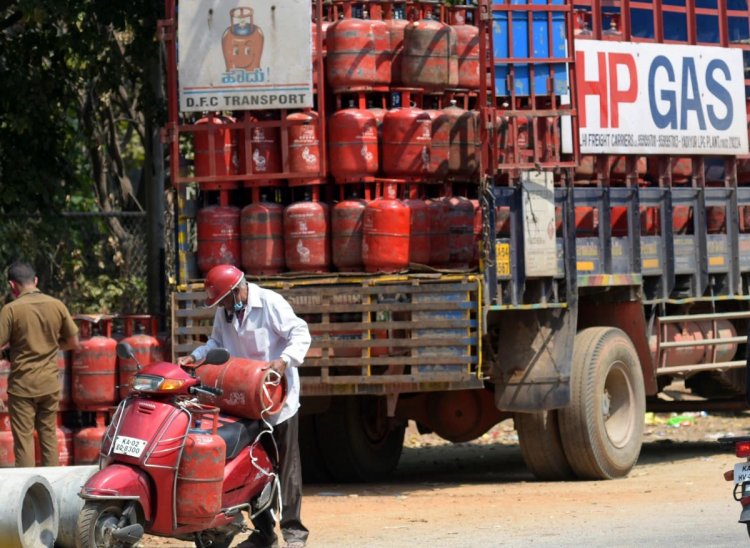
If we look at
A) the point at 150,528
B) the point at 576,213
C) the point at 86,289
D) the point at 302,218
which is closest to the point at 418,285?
the point at 302,218

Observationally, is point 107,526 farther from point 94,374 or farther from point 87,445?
point 94,374

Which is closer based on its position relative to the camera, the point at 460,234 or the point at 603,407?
the point at 460,234

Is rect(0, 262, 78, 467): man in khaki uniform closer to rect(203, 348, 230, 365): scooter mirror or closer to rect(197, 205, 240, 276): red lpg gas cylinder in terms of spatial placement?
rect(197, 205, 240, 276): red lpg gas cylinder

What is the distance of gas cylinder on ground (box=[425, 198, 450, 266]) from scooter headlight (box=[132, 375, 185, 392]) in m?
4.46

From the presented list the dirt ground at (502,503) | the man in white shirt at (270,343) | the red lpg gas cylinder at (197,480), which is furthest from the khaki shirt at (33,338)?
the red lpg gas cylinder at (197,480)

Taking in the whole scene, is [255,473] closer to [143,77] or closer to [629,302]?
[629,302]

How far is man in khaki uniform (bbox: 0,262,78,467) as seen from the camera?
420 inches

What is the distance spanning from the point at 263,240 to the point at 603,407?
3140 mm

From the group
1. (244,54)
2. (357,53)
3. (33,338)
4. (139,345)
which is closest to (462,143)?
(357,53)

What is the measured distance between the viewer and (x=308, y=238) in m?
12.1

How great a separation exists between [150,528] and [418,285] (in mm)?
4126

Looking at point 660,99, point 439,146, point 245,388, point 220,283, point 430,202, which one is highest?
point 660,99

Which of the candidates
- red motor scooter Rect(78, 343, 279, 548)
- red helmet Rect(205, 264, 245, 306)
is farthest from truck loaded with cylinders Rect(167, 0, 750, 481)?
red motor scooter Rect(78, 343, 279, 548)

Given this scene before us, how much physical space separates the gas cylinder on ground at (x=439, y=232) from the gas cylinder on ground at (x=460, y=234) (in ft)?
0.09
